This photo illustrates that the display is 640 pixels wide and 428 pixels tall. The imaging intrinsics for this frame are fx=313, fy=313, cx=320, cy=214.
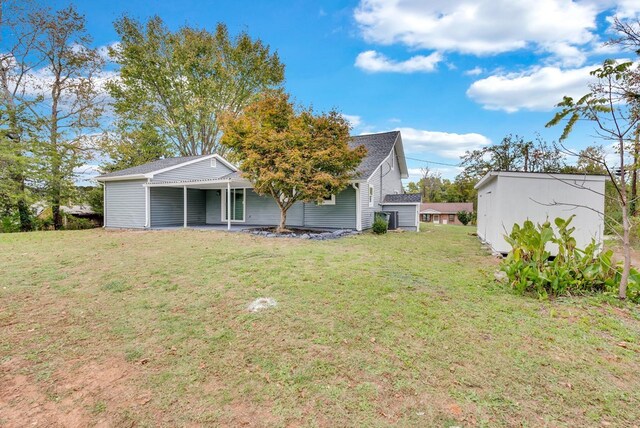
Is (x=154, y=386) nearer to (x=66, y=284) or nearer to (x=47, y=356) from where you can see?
(x=47, y=356)

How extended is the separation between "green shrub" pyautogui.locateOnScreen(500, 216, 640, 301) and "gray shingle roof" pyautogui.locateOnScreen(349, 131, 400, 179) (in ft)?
32.1

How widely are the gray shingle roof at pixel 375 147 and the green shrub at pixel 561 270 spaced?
978 centimetres

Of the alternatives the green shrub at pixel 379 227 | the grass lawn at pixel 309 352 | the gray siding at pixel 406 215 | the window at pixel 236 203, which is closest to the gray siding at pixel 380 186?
the green shrub at pixel 379 227

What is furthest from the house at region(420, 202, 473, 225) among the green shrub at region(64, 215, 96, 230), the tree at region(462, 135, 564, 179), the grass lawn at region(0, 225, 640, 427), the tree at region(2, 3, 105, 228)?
the grass lawn at region(0, 225, 640, 427)

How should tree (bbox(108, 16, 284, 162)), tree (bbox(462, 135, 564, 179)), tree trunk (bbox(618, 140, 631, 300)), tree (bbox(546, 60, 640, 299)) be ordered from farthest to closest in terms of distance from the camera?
tree (bbox(462, 135, 564, 179)), tree (bbox(108, 16, 284, 162)), tree (bbox(546, 60, 640, 299)), tree trunk (bbox(618, 140, 631, 300))

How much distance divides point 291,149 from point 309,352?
29.9ft

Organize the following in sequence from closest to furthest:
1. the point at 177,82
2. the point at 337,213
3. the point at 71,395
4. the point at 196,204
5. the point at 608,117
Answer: the point at 71,395 < the point at 608,117 < the point at 337,213 < the point at 196,204 < the point at 177,82

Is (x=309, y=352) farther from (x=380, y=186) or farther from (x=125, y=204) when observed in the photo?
(x=125, y=204)

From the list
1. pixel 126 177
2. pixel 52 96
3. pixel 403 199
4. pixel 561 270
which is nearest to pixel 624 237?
pixel 561 270

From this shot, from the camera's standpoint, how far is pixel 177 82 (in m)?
25.0

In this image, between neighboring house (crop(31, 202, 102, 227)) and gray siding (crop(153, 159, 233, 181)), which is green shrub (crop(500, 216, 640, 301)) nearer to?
gray siding (crop(153, 159, 233, 181))

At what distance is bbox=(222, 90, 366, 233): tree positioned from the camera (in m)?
11.2

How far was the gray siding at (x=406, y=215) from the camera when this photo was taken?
17.0 metres

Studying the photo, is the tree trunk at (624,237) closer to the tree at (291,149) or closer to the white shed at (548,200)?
→ the white shed at (548,200)
